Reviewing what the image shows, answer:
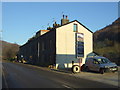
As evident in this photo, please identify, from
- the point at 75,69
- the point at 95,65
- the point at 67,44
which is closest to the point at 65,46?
the point at 67,44

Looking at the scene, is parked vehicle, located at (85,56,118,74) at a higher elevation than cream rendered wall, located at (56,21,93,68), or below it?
below

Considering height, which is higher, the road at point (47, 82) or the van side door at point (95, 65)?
the van side door at point (95, 65)

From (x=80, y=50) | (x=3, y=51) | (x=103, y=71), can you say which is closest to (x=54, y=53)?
(x=80, y=50)

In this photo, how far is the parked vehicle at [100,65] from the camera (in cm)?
2114

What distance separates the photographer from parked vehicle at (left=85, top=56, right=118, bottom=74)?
832 inches

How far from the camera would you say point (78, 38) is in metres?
40.5

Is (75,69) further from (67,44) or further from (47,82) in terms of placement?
(67,44)

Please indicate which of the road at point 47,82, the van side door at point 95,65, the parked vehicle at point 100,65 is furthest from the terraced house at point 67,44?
the road at point 47,82

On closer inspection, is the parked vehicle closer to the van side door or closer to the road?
the van side door

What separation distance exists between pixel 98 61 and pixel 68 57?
16.2 metres

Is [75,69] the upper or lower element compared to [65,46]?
lower

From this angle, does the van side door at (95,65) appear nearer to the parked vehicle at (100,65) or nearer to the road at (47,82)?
the parked vehicle at (100,65)

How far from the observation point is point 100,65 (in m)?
21.7

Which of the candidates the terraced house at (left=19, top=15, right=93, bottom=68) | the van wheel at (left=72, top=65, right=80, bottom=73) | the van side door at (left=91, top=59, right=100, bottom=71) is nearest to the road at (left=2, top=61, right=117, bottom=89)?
the van wheel at (left=72, top=65, right=80, bottom=73)
